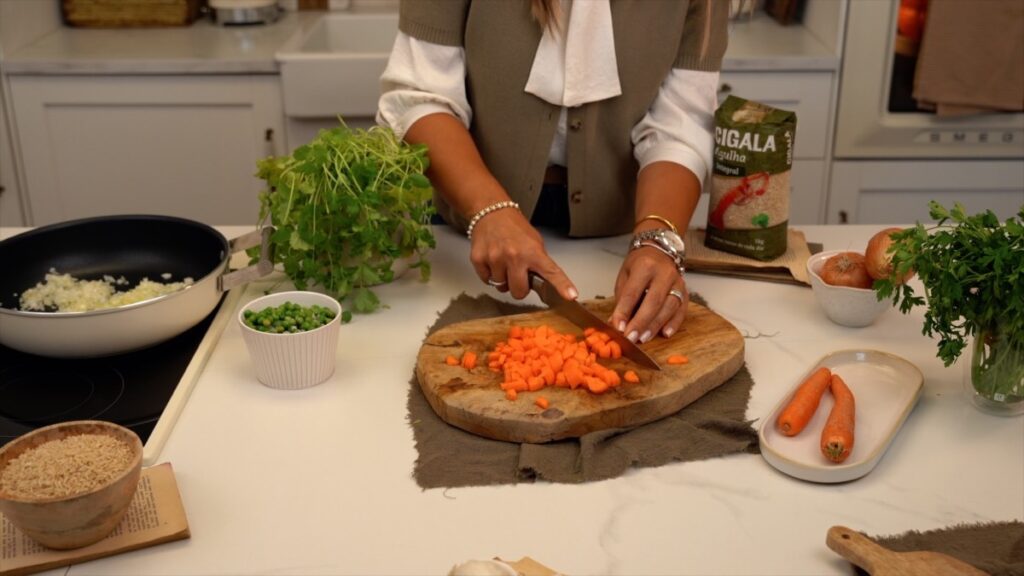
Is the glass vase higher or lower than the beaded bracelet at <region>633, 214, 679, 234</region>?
lower

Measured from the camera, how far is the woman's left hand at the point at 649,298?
4.33ft

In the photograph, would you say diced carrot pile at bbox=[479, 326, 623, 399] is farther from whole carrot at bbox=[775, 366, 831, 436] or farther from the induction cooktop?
the induction cooktop

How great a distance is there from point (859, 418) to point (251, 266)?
0.81 metres

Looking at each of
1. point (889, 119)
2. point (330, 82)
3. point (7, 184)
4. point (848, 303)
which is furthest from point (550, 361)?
point (7, 184)

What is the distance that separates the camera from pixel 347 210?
1398 mm

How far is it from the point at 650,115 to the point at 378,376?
0.66 metres

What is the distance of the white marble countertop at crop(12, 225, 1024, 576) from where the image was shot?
0.99 metres

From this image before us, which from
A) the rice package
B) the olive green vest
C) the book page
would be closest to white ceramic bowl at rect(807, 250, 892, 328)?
the rice package

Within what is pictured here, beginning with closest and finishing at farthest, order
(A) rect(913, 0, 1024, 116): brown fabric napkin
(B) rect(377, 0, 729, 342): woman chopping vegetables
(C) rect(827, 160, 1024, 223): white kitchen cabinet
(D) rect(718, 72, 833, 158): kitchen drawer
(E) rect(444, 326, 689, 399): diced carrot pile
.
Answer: (E) rect(444, 326, 689, 399): diced carrot pile < (B) rect(377, 0, 729, 342): woman chopping vegetables < (A) rect(913, 0, 1024, 116): brown fabric napkin < (D) rect(718, 72, 833, 158): kitchen drawer < (C) rect(827, 160, 1024, 223): white kitchen cabinet

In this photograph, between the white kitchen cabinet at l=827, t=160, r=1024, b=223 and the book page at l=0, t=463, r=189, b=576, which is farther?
the white kitchen cabinet at l=827, t=160, r=1024, b=223

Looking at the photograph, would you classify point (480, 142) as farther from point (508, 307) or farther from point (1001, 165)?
point (1001, 165)

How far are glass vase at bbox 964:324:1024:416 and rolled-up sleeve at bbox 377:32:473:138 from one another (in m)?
0.84

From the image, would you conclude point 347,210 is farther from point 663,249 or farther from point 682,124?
point 682,124

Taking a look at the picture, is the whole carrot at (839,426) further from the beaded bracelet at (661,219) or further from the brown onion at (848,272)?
the beaded bracelet at (661,219)
